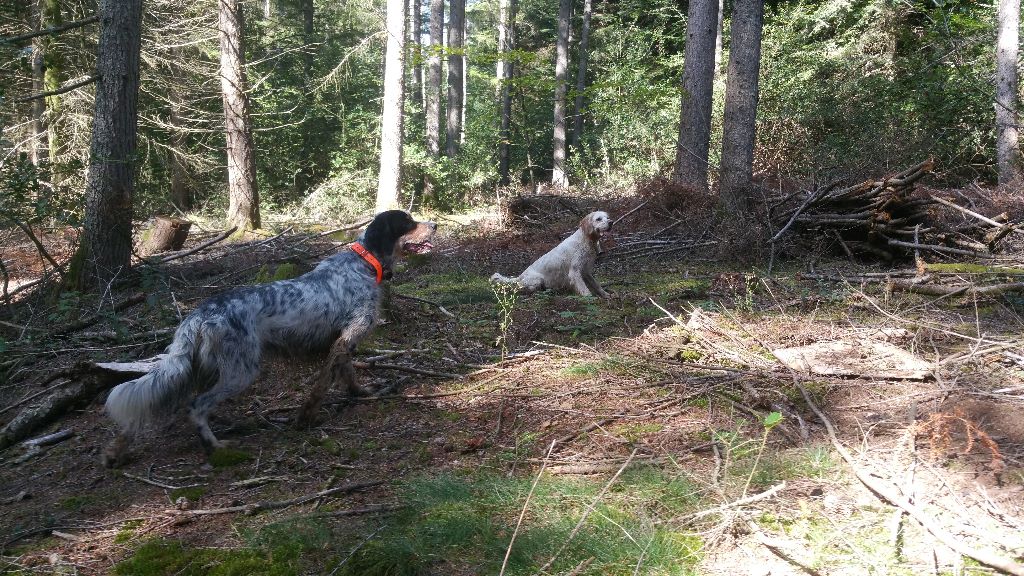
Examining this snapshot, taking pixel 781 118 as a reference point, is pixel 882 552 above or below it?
below

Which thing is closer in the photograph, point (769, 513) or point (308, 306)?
point (769, 513)

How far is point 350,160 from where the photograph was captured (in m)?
23.9

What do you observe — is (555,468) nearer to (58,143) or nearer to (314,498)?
(314,498)

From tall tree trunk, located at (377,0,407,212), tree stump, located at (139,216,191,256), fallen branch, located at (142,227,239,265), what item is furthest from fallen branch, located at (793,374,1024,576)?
tall tree trunk, located at (377,0,407,212)

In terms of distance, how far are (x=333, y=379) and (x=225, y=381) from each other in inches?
32.1

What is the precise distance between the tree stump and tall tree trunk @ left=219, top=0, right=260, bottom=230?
2374mm

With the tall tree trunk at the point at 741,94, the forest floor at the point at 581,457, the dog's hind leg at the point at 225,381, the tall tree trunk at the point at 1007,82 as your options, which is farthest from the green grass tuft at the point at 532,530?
the tall tree trunk at the point at 1007,82

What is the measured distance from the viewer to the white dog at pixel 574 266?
8.42 meters

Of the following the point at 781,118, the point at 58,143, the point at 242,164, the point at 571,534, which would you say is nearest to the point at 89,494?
the point at 571,534

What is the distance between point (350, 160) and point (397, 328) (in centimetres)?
1832

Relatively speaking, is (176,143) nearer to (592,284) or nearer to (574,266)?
(574,266)

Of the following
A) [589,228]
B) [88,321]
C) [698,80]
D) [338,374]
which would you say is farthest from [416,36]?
[338,374]

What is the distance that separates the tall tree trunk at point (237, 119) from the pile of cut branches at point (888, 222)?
35.9 feet

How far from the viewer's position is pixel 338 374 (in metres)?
5.13
